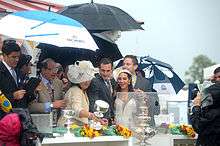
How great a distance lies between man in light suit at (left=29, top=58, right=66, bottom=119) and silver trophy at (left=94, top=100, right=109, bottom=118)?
358 millimetres

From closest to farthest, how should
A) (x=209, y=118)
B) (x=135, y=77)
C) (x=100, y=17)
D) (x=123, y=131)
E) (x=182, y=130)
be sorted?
(x=209, y=118), (x=123, y=131), (x=182, y=130), (x=100, y=17), (x=135, y=77)

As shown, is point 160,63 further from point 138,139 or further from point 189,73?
point 189,73

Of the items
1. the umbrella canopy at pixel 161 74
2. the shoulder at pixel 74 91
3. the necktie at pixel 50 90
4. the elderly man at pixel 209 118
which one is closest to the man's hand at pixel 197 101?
the elderly man at pixel 209 118

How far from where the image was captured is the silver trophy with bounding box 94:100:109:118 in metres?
5.70

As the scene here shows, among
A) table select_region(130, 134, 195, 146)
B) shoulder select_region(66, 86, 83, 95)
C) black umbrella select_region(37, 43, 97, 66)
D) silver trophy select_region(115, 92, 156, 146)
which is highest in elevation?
black umbrella select_region(37, 43, 97, 66)

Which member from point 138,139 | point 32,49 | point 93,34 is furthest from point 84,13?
point 138,139

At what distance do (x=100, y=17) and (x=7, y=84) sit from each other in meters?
2.18

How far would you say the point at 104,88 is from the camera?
6227 mm

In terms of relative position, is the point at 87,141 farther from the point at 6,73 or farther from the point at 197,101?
the point at 197,101

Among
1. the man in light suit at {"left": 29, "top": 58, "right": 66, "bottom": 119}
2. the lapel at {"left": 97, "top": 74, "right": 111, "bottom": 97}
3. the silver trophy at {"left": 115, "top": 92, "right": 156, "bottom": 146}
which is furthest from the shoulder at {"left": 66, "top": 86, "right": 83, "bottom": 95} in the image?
the silver trophy at {"left": 115, "top": 92, "right": 156, "bottom": 146}

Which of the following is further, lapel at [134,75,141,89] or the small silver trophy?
lapel at [134,75,141,89]

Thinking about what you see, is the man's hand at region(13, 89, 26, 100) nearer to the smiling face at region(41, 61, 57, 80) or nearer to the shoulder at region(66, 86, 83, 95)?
the shoulder at region(66, 86, 83, 95)

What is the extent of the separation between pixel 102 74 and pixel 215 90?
1.49 metres

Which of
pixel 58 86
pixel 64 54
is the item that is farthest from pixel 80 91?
pixel 64 54
